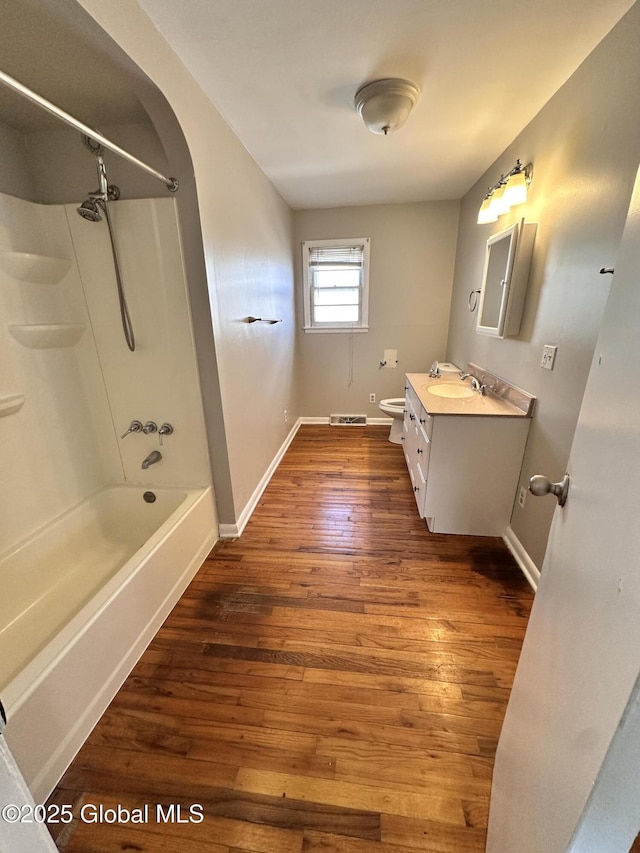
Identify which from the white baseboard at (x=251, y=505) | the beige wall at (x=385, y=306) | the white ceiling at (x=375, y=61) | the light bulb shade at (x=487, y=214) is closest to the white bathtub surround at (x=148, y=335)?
the white baseboard at (x=251, y=505)

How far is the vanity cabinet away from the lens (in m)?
1.91

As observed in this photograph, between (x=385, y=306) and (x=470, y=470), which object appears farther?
(x=385, y=306)

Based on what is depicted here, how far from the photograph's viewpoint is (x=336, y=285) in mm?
3697

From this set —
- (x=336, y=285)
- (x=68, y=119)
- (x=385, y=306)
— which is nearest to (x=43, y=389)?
(x=68, y=119)

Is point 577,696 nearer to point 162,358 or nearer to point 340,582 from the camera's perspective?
point 340,582

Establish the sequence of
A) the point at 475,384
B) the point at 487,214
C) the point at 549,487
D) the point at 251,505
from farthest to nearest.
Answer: the point at 475,384, the point at 251,505, the point at 487,214, the point at 549,487

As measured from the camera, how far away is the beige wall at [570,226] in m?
1.22

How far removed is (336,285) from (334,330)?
486 mm

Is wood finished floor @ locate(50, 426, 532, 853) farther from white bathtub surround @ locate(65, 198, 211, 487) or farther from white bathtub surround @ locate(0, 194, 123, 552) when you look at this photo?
white bathtub surround @ locate(0, 194, 123, 552)

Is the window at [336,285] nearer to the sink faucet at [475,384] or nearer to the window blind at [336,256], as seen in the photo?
the window blind at [336,256]

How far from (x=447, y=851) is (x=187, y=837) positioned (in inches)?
28.1

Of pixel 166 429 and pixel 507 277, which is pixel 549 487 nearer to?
pixel 507 277

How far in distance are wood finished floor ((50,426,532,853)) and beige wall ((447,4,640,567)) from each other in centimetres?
69

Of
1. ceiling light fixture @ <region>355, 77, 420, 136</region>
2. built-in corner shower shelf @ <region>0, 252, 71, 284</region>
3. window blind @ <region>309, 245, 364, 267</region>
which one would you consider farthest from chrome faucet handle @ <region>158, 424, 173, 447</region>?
window blind @ <region>309, 245, 364, 267</region>
